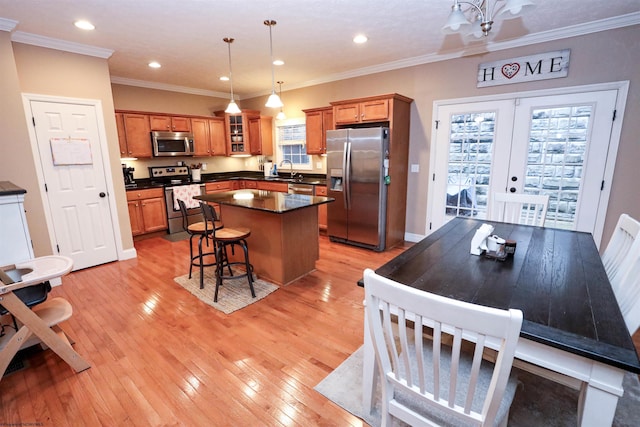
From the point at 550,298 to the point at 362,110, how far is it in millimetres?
3512

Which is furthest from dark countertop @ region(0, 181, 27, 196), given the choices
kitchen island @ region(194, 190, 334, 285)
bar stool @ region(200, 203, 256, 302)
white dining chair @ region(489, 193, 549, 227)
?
white dining chair @ region(489, 193, 549, 227)

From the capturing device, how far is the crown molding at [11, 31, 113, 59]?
3.06m

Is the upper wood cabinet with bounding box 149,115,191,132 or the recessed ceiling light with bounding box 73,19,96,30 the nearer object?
the recessed ceiling light with bounding box 73,19,96,30

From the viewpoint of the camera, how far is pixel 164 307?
2.78 m

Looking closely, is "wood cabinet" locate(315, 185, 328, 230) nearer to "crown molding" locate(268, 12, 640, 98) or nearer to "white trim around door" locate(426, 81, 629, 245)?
"crown molding" locate(268, 12, 640, 98)

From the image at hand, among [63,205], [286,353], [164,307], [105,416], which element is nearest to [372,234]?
[286,353]

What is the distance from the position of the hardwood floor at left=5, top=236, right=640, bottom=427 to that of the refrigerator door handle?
1397mm

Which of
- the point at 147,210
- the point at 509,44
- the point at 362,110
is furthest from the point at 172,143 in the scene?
the point at 509,44

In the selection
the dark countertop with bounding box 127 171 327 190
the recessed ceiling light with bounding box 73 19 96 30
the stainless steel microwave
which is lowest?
the dark countertop with bounding box 127 171 327 190

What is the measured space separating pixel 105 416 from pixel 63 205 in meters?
2.94

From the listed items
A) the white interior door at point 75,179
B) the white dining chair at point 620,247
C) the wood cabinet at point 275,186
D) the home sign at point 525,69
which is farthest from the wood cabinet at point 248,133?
the white dining chair at point 620,247

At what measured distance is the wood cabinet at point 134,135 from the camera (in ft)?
15.8

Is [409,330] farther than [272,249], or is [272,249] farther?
[272,249]

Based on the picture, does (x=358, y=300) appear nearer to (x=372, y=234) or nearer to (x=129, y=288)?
(x=372, y=234)
